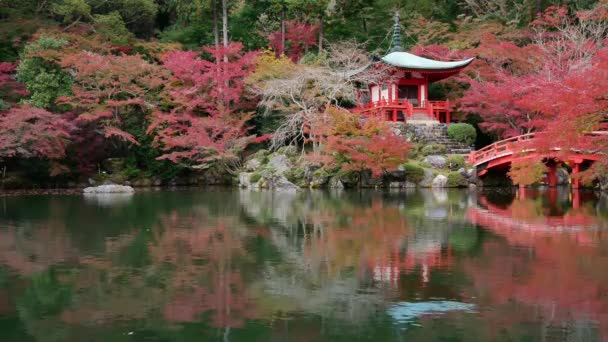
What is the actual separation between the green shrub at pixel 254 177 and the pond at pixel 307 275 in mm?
10861

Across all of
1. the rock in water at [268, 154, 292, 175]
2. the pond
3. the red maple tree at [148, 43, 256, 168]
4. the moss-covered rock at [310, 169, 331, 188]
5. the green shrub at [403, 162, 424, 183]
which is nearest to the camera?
the pond

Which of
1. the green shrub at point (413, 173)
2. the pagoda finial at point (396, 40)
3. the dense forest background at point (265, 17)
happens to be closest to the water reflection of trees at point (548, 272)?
the green shrub at point (413, 173)

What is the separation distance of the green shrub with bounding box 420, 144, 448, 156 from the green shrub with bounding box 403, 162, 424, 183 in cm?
151

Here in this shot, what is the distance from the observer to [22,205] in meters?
20.4

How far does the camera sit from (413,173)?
2634 cm

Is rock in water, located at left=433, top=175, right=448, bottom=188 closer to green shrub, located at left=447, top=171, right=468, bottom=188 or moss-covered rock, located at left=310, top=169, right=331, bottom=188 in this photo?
green shrub, located at left=447, top=171, right=468, bottom=188

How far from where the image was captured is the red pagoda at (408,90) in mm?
29812

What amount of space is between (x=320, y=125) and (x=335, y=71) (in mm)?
4376

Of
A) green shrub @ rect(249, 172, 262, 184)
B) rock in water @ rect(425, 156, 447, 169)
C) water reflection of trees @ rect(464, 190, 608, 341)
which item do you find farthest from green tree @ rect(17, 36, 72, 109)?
water reflection of trees @ rect(464, 190, 608, 341)

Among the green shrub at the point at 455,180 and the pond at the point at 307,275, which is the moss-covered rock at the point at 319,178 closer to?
the green shrub at the point at 455,180

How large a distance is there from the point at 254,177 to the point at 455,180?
8.64 meters

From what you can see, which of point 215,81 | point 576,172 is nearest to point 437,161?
point 576,172

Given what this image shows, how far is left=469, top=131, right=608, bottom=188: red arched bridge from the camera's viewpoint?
2311 centimetres

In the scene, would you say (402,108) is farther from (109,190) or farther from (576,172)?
(109,190)
